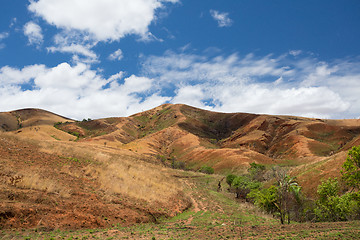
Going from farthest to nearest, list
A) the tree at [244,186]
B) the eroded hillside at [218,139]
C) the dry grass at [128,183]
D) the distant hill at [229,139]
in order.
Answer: the distant hill at [229,139], the eroded hillside at [218,139], the tree at [244,186], the dry grass at [128,183]

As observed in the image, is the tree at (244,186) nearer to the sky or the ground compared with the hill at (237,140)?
nearer to the ground

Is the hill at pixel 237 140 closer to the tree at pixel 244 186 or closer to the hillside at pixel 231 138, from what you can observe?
the hillside at pixel 231 138

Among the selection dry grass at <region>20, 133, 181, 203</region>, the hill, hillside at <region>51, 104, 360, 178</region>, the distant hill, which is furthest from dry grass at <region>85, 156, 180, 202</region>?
hillside at <region>51, 104, 360, 178</region>

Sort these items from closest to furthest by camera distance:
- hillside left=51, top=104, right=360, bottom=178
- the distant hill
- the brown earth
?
the brown earth, the distant hill, hillside left=51, top=104, right=360, bottom=178

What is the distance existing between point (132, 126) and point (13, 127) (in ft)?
273

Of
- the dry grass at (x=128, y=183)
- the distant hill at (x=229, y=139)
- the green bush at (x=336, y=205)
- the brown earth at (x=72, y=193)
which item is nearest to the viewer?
the brown earth at (x=72, y=193)

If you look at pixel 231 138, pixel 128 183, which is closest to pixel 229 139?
pixel 231 138

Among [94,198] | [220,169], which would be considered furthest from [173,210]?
[220,169]

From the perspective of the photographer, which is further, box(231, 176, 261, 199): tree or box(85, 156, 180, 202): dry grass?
box(231, 176, 261, 199): tree

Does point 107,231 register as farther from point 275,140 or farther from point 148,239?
point 275,140

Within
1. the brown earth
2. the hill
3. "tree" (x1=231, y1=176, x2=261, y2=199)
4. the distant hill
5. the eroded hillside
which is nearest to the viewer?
the brown earth

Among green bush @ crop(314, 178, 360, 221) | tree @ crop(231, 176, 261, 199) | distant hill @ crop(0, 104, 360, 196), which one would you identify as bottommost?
tree @ crop(231, 176, 261, 199)

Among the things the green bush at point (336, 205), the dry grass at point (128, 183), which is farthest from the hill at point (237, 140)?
the dry grass at point (128, 183)

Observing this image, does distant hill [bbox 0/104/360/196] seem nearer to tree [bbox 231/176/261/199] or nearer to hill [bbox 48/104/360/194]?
hill [bbox 48/104/360/194]
